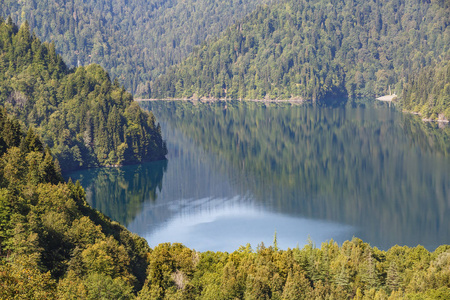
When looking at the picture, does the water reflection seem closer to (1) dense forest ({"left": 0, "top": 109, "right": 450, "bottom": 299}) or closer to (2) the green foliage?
(2) the green foliage

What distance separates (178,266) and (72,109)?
125048mm

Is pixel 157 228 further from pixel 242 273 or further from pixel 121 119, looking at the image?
pixel 121 119

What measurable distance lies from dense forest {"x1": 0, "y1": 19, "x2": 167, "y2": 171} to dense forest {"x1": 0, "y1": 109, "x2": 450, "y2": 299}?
314 ft

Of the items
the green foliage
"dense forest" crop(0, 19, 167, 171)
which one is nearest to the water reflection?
"dense forest" crop(0, 19, 167, 171)

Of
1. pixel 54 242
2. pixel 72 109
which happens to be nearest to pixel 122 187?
pixel 72 109

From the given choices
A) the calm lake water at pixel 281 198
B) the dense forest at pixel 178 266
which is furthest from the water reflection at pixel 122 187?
the dense forest at pixel 178 266

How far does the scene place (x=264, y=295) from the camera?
63812mm

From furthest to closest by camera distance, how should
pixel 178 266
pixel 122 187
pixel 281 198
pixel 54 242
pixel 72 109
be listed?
pixel 72 109, pixel 122 187, pixel 281 198, pixel 54 242, pixel 178 266

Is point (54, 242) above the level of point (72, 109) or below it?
below

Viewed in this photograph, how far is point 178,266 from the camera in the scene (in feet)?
235

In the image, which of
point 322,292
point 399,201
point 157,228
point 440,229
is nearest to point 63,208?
point 322,292

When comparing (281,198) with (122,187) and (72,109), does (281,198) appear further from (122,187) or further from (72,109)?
(72,109)

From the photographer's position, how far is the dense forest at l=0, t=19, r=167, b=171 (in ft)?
592

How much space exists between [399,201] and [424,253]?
202 feet
